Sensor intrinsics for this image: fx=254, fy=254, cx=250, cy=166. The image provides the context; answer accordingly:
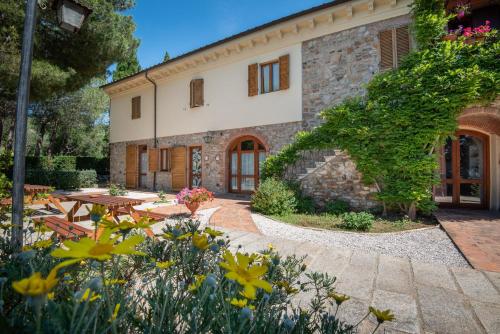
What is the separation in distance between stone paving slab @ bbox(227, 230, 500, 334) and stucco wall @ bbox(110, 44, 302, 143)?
6019 millimetres

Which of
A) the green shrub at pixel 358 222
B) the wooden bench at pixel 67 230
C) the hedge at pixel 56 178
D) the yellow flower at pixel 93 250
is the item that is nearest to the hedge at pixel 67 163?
the hedge at pixel 56 178

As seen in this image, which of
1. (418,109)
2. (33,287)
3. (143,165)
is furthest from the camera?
(143,165)

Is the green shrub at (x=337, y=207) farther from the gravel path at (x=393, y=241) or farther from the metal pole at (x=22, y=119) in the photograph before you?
the metal pole at (x=22, y=119)

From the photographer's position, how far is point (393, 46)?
23.7ft

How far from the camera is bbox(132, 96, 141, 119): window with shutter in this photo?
13.0 meters

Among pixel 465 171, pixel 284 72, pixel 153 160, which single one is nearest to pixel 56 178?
pixel 153 160

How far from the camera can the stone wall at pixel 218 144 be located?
880 centimetres

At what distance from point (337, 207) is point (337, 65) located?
14.9ft

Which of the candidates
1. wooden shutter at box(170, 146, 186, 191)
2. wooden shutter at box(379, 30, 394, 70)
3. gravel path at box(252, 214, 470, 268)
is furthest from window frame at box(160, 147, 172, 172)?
wooden shutter at box(379, 30, 394, 70)

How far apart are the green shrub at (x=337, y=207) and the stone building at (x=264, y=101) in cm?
21

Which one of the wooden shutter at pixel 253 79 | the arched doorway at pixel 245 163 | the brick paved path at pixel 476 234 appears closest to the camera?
the brick paved path at pixel 476 234

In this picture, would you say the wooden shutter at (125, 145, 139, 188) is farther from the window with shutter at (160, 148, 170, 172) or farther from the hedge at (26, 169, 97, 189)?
the hedge at (26, 169, 97, 189)

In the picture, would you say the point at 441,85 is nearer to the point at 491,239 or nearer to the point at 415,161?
the point at 415,161

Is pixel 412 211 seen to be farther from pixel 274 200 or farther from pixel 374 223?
pixel 274 200
